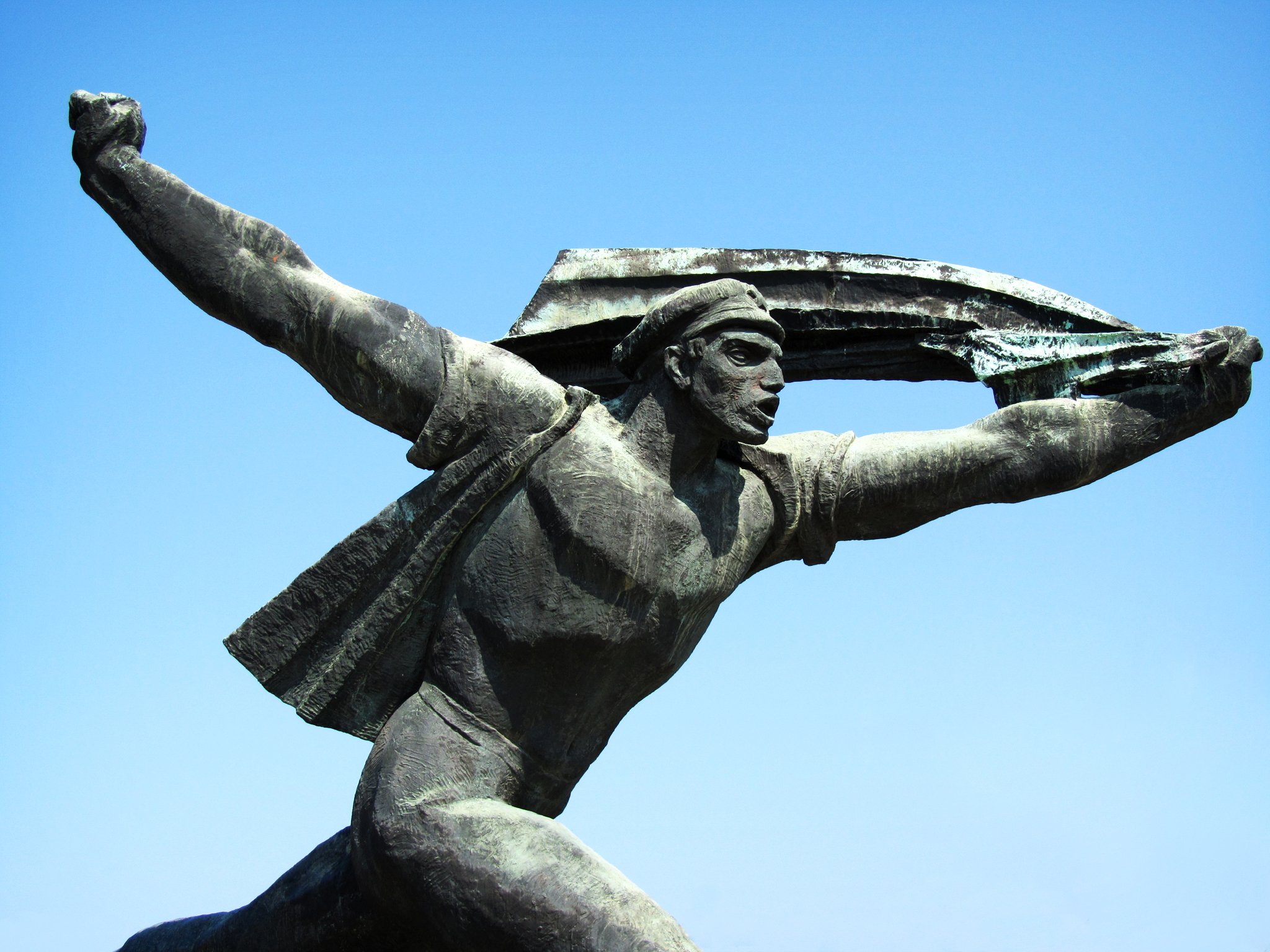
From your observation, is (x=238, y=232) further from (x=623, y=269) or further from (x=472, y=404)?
(x=623, y=269)

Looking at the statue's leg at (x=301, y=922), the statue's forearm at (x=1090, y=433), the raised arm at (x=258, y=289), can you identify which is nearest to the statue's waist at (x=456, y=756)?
the statue's leg at (x=301, y=922)

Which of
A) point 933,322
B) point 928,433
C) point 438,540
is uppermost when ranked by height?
point 933,322

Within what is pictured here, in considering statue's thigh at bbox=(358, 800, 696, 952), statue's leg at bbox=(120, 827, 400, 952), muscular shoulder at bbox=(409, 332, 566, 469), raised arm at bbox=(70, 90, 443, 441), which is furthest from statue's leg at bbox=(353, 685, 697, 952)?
raised arm at bbox=(70, 90, 443, 441)

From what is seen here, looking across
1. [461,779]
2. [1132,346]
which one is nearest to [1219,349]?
[1132,346]

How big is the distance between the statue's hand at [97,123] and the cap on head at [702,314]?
1803 mm

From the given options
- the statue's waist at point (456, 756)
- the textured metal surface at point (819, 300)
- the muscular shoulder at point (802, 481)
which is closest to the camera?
the statue's waist at point (456, 756)

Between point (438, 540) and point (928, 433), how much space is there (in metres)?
1.67

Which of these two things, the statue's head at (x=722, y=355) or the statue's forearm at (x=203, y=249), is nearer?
the statue's head at (x=722, y=355)

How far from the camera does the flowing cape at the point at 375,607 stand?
4.90 m

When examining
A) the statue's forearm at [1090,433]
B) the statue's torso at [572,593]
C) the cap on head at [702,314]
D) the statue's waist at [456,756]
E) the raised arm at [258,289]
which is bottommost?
the statue's waist at [456,756]

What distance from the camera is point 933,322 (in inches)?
212

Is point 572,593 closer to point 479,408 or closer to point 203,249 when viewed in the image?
point 479,408

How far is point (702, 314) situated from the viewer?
194 inches

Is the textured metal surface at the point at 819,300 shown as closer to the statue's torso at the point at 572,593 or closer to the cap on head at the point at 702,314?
the cap on head at the point at 702,314
